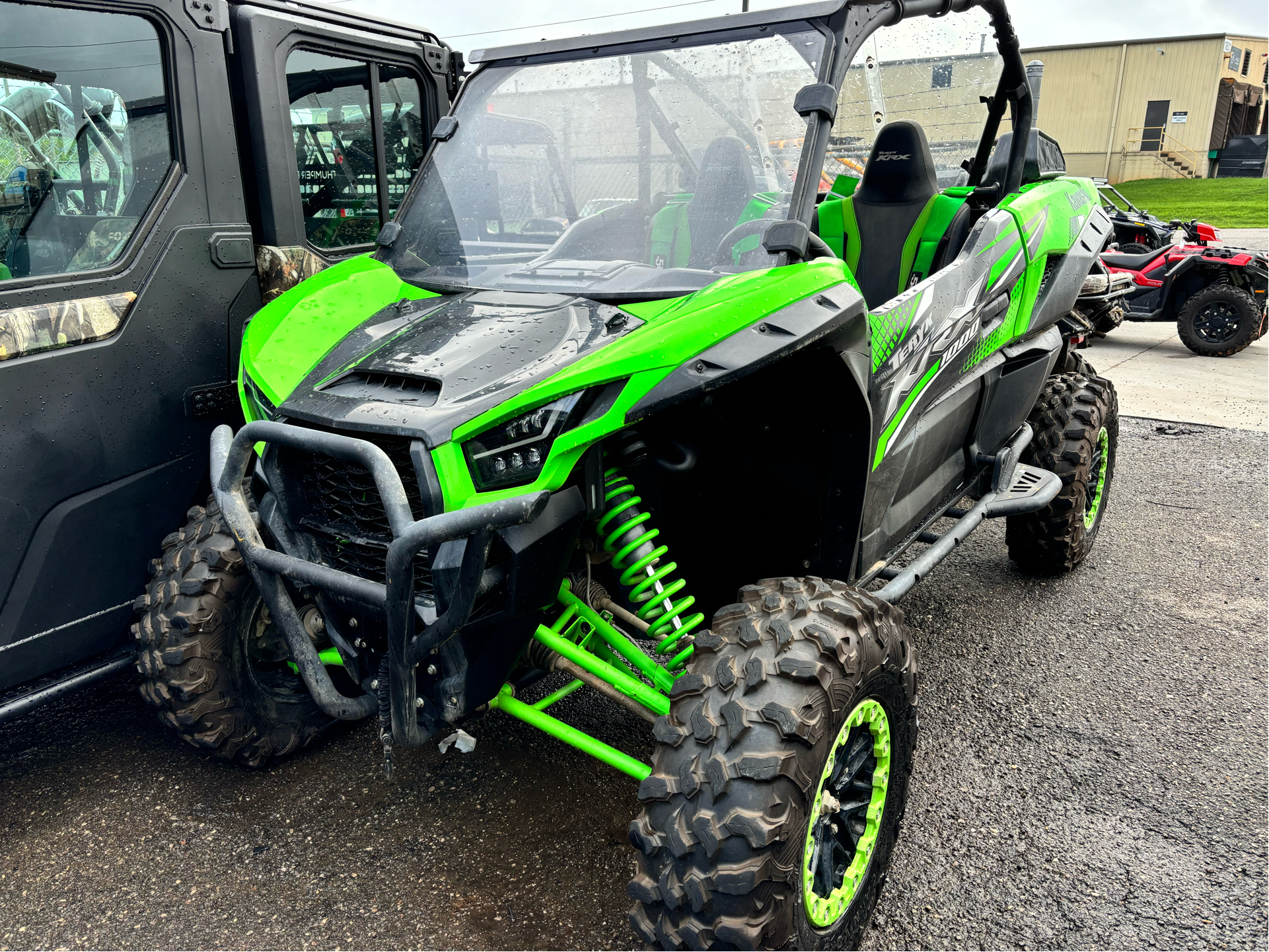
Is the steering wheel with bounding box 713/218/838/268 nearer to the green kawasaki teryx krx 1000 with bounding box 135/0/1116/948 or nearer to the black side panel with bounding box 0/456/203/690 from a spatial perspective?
the green kawasaki teryx krx 1000 with bounding box 135/0/1116/948

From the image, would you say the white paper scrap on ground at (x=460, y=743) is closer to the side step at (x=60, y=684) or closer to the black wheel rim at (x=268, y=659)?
the black wheel rim at (x=268, y=659)

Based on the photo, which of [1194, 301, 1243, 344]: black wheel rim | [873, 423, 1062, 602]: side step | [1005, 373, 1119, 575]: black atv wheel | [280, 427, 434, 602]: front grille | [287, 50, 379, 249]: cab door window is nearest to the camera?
[280, 427, 434, 602]: front grille

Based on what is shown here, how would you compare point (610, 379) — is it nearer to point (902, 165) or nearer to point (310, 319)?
point (310, 319)

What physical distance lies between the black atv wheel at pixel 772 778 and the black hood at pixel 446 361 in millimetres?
742

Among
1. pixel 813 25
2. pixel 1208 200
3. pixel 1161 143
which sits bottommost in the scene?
pixel 1208 200

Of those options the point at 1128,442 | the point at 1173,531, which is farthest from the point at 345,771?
the point at 1128,442

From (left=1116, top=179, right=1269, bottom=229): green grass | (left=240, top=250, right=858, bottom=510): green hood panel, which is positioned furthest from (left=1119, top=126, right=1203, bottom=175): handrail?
(left=240, top=250, right=858, bottom=510): green hood panel

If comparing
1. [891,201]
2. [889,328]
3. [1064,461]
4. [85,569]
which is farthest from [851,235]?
[85,569]

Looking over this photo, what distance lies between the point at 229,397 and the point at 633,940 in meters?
Answer: 2.31

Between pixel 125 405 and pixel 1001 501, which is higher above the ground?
pixel 125 405

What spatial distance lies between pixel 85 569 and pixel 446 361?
1654 mm

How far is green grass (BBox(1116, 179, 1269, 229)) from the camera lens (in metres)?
25.4

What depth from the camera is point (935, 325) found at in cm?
306

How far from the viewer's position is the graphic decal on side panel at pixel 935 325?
275 centimetres
